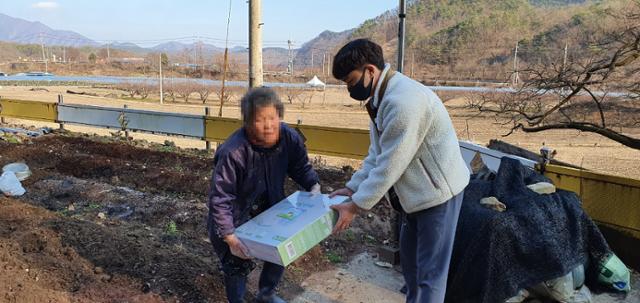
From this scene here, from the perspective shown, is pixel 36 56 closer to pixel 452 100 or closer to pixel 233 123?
pixel 452 100

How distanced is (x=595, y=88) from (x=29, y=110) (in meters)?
12.9

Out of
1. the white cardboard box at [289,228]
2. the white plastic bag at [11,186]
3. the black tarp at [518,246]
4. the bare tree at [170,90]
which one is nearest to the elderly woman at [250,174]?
the white cardboard box at [289,228]

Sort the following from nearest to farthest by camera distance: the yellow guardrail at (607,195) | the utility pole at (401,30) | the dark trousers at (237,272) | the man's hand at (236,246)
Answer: the man's hand at (236,246), the dark trousers at (237,272), the yellow guardrail at (607,195), the utility pole at (401,30)

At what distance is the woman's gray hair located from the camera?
2828 mm

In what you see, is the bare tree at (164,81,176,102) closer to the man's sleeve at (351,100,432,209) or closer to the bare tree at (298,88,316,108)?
the bare tree at (298,88,316,108)

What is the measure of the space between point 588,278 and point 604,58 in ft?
18.2

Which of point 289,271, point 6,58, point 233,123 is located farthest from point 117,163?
point 6,58

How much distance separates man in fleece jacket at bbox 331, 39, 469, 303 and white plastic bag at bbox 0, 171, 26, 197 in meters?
5.21

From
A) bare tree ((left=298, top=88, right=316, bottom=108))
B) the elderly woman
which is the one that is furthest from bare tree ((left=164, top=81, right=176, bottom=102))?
the elderly woman

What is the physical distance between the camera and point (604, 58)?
838cm

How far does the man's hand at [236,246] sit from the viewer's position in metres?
2.81

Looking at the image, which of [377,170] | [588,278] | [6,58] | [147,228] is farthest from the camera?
[6,58]

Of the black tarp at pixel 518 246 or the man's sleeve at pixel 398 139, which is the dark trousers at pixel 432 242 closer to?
the man's sleeve at pixel 398 139

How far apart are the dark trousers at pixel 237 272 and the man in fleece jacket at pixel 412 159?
0.75 metres
